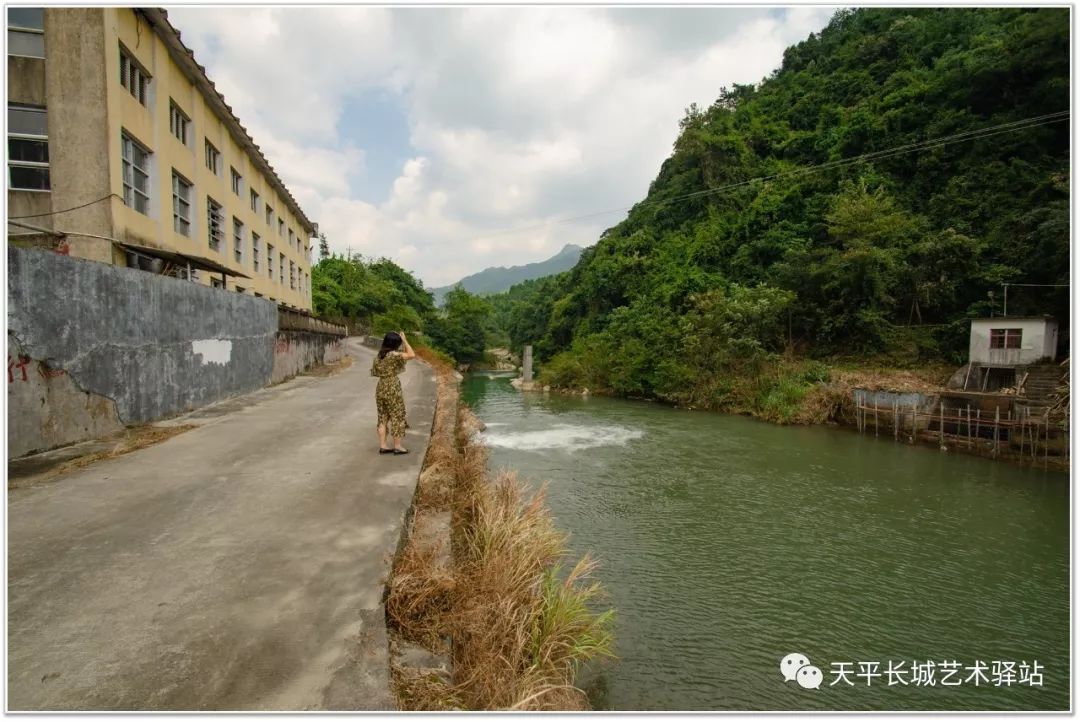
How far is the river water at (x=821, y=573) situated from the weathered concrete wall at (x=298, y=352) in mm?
5795

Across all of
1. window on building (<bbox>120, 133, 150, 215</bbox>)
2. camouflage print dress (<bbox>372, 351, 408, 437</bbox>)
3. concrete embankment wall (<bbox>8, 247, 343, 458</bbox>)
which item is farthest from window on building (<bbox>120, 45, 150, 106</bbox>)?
camouflage print dress (<bbox>372, 351, 408, 437</bbox>)

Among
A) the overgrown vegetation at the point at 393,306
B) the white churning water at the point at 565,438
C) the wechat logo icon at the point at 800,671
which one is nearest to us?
the wechat logo icon at the point at 800,671

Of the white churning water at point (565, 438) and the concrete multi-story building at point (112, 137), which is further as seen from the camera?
the white churning water at point (565, 438)

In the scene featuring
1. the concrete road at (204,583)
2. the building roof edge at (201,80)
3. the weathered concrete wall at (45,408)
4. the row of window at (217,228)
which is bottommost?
the concrete road at (204,583)

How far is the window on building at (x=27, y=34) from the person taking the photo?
837 centimetres

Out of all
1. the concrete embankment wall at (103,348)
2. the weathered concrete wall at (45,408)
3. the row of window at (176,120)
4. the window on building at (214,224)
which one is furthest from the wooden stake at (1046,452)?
the window on building at (214,224)

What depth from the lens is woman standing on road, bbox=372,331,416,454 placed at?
548 cm

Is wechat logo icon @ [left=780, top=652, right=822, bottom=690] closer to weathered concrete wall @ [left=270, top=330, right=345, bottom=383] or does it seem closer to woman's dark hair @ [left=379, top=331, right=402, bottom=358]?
woman's dark hair @ [left=379, top=331, right=402, bottom=358]

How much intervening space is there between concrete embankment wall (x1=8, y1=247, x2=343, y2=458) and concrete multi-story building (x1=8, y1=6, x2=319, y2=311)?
1117 mm

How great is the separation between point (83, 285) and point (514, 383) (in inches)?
1184

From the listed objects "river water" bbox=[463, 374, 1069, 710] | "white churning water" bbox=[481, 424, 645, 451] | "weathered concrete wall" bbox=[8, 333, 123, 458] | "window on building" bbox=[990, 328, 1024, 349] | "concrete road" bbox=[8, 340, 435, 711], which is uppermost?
"window on building" bbox=[990, 328, 1024, 349]

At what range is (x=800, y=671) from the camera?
4.29m

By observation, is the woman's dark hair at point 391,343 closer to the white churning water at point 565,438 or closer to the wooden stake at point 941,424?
the white churning water at point 565,438

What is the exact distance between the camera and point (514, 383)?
117 ft
